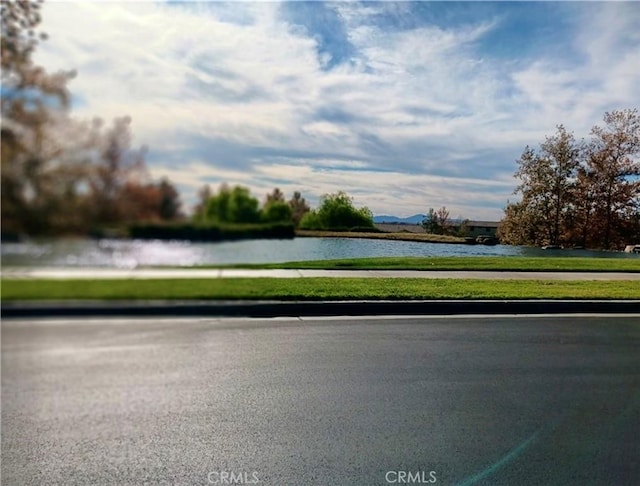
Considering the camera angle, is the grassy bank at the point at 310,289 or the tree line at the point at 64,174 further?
the grassy bank at the point at 310,289

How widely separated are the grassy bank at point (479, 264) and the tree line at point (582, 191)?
206 mm

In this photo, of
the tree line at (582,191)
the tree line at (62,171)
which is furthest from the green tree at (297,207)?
the tree line at (582,191)

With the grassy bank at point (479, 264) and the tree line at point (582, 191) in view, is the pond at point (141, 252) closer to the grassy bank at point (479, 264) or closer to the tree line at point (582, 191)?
the grassy bank at point (479, 264)

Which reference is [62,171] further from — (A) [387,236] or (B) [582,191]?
(B) [582,191]

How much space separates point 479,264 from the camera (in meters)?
3.63

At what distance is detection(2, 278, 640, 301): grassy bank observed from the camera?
102 centimetres

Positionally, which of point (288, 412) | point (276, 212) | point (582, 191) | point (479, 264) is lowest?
point (288, 412)

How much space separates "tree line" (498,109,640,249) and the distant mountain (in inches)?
43.3

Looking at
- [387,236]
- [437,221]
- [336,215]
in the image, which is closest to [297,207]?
[336,215]

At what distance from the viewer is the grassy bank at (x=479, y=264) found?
232 cm

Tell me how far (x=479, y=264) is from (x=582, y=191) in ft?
3.85

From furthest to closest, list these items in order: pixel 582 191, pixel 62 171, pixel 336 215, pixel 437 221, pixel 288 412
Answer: pixel 582 191, pixel 288 412, pixel 437 221, pixel 336 215, pixel 62 171

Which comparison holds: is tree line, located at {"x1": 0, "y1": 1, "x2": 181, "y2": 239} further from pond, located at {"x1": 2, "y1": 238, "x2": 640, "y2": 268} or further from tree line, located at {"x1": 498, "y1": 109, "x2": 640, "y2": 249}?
tree line, located at {"x1": 498, "y1": 109, "x2": 640, "y2": 249}

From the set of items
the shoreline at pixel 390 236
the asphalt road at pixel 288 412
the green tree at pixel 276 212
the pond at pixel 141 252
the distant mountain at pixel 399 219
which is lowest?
the asphalt road at pixel 288 412
